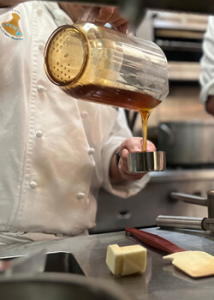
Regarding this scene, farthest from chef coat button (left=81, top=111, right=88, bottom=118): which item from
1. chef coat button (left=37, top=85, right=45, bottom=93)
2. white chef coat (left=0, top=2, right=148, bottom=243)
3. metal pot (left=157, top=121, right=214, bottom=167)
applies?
metal pot (left=157, top=121, right=214, bottom=167)

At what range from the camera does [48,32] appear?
2.63 ft

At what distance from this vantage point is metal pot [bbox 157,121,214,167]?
5.29ft

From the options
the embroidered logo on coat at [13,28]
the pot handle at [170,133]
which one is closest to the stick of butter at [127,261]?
the embroidered logo on coat at [13,28]

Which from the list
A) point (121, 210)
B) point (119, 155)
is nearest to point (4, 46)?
point (119, 155)

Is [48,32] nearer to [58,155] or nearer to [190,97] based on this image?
[58,155]

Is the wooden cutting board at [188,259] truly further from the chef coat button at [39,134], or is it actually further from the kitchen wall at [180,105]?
the kitchen wall at [180,105]

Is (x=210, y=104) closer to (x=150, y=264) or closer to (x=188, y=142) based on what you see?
(x=188, y=142)

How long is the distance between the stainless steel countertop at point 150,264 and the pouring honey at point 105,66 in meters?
0.28

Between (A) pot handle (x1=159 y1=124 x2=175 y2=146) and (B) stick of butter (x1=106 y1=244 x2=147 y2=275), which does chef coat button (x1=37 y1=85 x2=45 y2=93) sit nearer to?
(B) stick of butter (x1=106 y1=244 x2=147 y2=275)

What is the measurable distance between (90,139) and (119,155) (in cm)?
10

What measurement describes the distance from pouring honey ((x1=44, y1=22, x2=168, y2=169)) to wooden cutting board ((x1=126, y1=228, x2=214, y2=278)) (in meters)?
0.26

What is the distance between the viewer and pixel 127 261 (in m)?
0.47

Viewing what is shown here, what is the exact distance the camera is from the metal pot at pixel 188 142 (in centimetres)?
161

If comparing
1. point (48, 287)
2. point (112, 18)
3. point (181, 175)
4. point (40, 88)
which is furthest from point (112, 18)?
point (181, 175)
